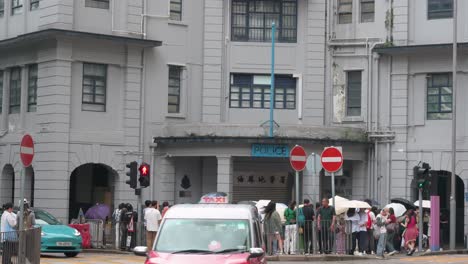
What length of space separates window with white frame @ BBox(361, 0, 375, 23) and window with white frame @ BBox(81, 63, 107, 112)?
10.8m

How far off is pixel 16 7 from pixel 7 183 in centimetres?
716

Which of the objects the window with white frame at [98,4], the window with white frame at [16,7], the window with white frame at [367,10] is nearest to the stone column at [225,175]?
the window with white frame at [98,4]

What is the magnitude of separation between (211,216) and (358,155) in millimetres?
27633

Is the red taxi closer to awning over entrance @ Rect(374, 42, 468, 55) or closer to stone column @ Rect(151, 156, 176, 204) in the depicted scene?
stone column @ Rect(151, 156, 176, 204)

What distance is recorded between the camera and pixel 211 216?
1833 cm

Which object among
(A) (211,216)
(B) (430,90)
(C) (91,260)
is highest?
(B) (430,90)

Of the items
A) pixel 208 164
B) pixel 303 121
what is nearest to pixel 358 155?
pixel 303 121

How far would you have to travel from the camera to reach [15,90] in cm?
4581

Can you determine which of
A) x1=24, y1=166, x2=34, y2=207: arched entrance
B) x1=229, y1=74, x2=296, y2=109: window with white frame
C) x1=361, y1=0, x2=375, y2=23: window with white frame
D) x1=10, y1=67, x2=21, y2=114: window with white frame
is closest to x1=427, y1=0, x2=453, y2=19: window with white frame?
x1=361, y1=0, x2=375, y2=23: window with white frame

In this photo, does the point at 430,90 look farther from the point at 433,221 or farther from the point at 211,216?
the point at 211,216

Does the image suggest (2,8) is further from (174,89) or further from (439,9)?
(439,9)

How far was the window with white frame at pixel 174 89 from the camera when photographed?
45.8m

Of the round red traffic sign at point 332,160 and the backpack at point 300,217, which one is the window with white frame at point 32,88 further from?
the round red traffic sign at point 332,160

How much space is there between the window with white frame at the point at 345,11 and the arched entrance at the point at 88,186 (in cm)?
1147
